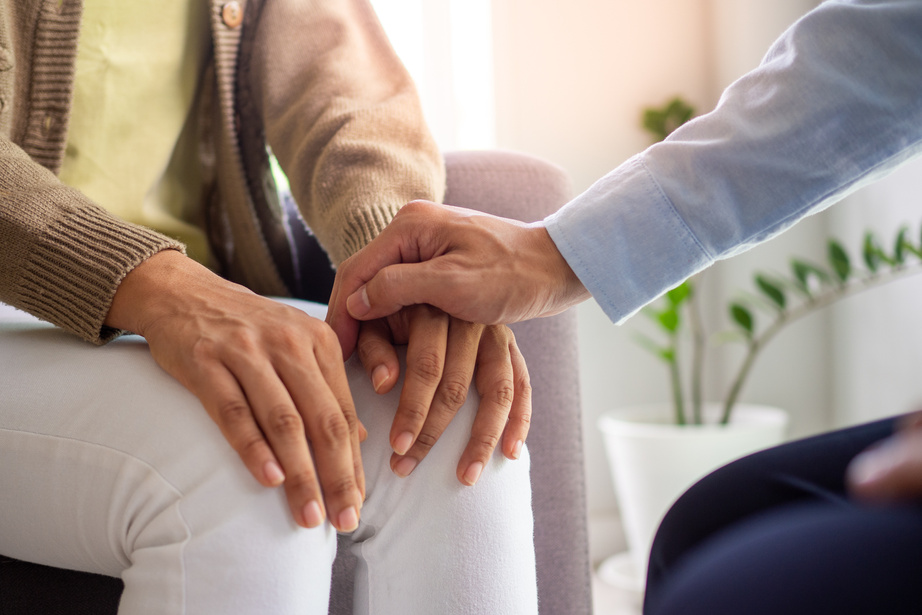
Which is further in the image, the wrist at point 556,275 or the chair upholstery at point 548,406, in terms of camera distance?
the chair upholstery at point 548,406

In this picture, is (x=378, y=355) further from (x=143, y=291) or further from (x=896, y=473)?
(x=896, y=473)

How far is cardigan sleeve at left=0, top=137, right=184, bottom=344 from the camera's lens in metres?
0.51

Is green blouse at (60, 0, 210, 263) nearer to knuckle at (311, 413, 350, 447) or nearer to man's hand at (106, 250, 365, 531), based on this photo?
man's hand at (106, 250, 365, 531)

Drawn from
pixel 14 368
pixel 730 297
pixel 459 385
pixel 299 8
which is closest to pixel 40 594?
pixel 14 368

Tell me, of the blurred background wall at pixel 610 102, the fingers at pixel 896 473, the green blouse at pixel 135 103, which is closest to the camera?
the fingers at pixel 896 473

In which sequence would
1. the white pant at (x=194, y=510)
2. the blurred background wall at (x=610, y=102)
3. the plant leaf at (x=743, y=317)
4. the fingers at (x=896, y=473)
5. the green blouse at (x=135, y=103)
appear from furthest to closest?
the blurred background wall at (x=610, y=102) → the plant leaf at (x=743, y=317) → the green blouse at (x=135, y=103) → the white pant at (x=194, y=510) → the fingers at (x=896, y=473)

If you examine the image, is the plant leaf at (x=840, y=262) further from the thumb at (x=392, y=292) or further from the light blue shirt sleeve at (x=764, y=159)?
the thumb at (x=392, y=292)

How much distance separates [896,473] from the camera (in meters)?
0.27

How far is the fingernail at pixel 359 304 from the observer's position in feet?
1.86

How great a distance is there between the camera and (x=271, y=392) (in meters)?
0.43

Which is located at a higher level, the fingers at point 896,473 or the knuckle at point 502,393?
the fingers at point 896,473

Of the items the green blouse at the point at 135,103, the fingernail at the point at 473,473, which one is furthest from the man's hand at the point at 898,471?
the green blouse at the point at 135,103

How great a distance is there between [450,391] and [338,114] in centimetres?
42

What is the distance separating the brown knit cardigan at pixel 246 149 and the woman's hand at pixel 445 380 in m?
0.15
